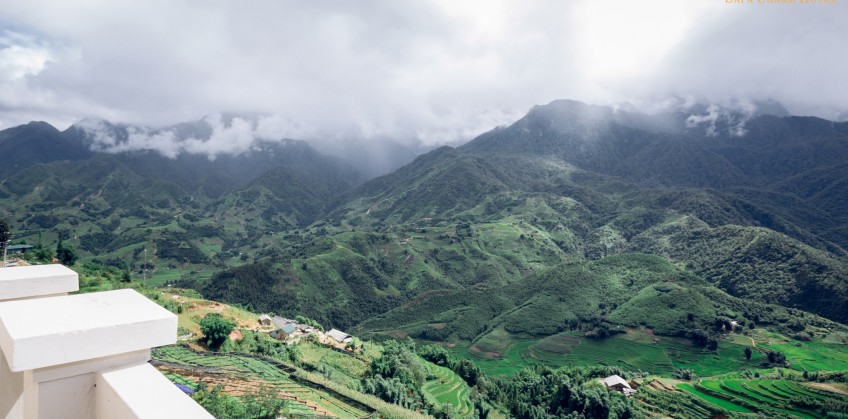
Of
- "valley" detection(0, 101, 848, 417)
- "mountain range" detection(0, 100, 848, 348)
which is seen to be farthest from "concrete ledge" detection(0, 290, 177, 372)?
"mountain range" detection(0, 100, 848, 348)

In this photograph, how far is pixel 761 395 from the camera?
50.0 metres

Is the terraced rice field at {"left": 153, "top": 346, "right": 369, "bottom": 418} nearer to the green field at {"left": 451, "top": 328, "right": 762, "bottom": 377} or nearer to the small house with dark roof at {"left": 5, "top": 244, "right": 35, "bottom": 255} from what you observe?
the small house with dark roof at {"left": 5, "top": 244, "right": 35, "bottom": 255}

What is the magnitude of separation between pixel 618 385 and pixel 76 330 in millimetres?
61248

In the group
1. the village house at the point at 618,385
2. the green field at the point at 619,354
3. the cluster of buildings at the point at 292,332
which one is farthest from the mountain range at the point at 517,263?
the cluster of buildings at the point at 292,332

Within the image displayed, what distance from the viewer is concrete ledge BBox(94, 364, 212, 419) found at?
8.36 ft

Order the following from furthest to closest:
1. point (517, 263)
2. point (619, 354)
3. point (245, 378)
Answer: point (517, 263)
point (619, 354)
point (245, 378)

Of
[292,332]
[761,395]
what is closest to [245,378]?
[292,332]

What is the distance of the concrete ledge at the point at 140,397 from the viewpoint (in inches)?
100

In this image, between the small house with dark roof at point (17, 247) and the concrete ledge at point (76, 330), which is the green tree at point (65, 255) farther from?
the concrete ledge at point (76, 330)

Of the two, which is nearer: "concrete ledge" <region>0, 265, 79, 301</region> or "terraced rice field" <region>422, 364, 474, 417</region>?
"concrete ledge" <region>0, 265, 79, 301</region>

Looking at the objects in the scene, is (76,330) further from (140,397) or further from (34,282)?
(34,282)

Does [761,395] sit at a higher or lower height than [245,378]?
lower

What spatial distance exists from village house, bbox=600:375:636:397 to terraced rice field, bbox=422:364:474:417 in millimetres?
17618

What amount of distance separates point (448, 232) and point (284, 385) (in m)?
130
